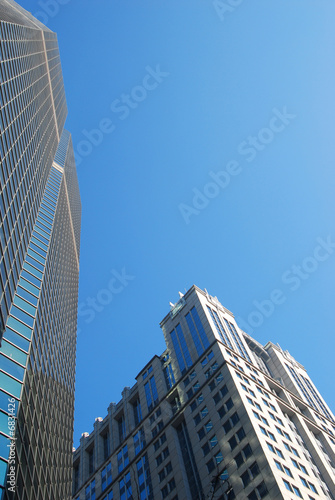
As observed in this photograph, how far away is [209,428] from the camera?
73.1 m

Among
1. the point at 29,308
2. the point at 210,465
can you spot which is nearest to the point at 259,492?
the point at 210,465

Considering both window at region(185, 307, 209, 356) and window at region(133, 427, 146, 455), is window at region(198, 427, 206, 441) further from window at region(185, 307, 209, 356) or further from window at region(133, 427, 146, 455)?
window at region(185, 307, 209, 356)

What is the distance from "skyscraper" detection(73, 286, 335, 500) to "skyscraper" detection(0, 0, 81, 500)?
21.8 metres

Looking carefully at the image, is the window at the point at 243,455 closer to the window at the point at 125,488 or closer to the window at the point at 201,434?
the window at the point at 201,434

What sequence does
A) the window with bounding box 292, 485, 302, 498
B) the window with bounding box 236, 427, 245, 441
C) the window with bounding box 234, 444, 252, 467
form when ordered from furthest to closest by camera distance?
1. the window with bounding box 236, 427, 245, 441
2. the window with bounding box 234, 444, 252, 467
3. the window with bounding box 292, 485, 302, 498

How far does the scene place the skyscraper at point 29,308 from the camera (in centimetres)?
3305

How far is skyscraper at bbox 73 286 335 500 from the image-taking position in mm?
63750

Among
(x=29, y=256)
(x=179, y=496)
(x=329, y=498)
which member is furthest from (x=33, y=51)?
(x=329, y=498)

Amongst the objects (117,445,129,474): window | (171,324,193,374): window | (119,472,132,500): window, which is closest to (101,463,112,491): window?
(117,445,129,474): window

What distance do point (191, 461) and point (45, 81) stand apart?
83285mm

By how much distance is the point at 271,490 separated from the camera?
5675 cm

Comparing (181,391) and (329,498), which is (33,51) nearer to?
(181,391)

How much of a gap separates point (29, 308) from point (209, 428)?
39.8 m

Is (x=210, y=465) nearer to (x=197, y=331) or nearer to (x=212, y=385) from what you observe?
(x=212, y=385)
